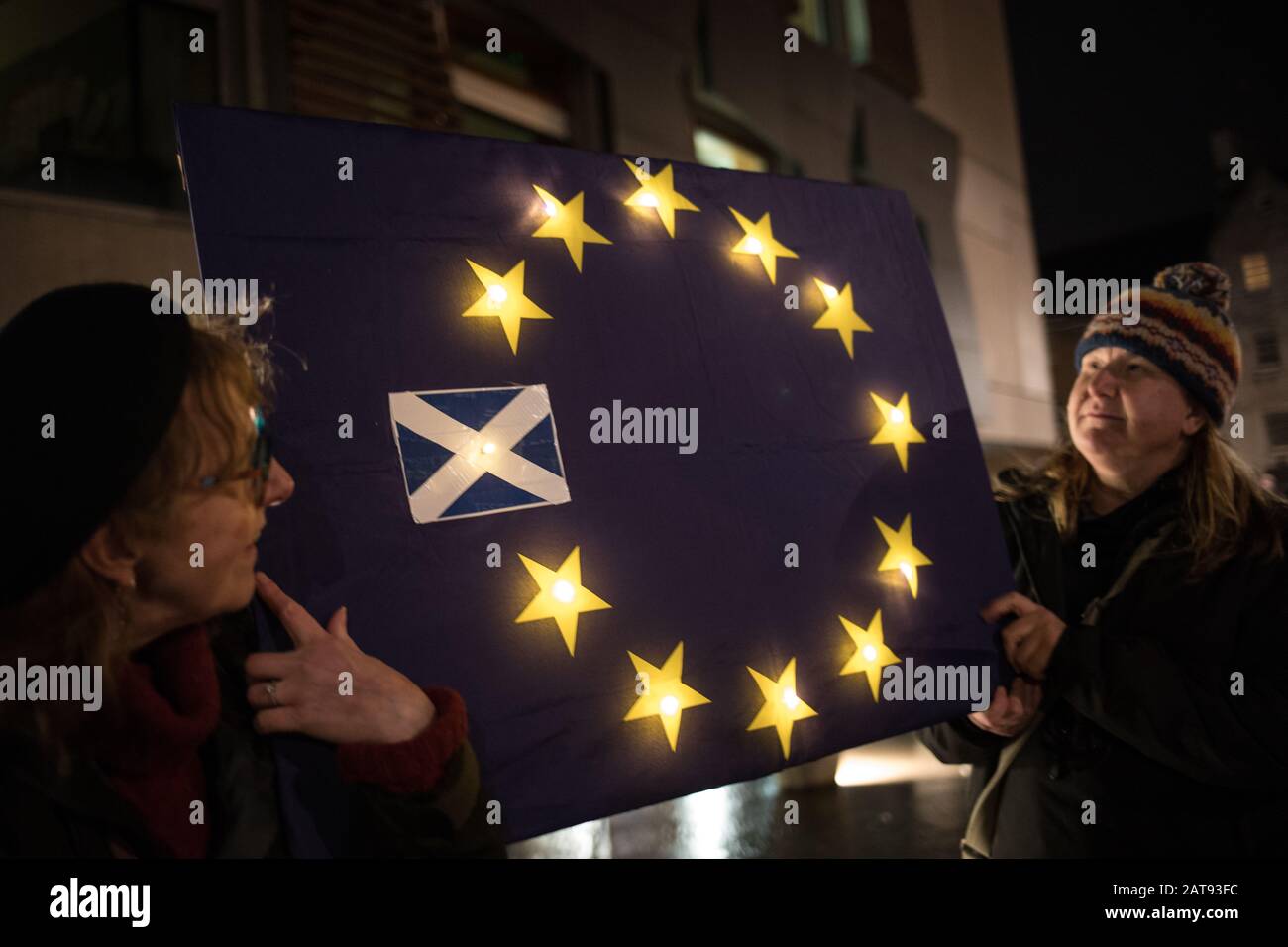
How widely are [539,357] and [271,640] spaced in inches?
25.7

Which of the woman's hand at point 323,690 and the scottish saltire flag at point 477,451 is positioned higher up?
the scottish saltire flag at point 477,451

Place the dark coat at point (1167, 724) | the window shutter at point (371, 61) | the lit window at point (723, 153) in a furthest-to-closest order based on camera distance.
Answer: the lit window at point (723, 153) → the window shutter at point (371, 61) → the dark coat at point (1167, 724)

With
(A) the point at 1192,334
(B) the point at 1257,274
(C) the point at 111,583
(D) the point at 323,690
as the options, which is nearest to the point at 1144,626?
(A) the point at 1192,334

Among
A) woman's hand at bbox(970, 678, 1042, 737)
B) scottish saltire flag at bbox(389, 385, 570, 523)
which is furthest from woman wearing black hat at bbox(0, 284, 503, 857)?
woman's hand at bbox(970, 678, 1042, 737)

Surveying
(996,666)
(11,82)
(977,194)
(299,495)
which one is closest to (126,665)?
(299,495)

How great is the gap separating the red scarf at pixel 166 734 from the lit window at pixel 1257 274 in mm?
5597

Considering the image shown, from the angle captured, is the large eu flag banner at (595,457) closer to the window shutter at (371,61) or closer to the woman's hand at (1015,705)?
the woman's hand at (1015,705)

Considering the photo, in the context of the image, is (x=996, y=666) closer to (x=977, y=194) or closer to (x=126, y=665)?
(x=126, y=665)

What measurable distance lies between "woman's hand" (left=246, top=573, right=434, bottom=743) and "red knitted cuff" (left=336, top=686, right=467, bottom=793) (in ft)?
0.05

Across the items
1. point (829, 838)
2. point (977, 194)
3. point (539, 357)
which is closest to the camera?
point (539, 357)

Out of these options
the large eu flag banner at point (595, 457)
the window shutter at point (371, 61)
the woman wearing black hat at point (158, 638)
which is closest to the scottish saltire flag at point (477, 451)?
the large eu flag banner at point (595, 457)

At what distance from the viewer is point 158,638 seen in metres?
1.22

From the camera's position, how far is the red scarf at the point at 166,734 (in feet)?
3.80
